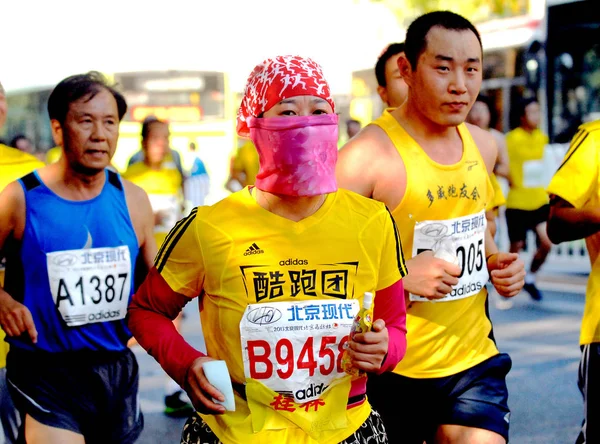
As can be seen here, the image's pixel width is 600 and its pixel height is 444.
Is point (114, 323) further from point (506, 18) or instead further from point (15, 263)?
point (506, 18)

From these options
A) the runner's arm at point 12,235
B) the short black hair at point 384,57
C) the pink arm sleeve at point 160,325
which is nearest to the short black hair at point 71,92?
the runner's arm at point 12,235

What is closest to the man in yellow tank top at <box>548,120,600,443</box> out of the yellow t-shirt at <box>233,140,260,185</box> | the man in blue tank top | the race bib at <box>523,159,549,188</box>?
the man in blue tank top

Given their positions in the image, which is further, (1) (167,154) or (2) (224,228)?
(1) (167,154)

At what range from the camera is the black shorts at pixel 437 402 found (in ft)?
13.1

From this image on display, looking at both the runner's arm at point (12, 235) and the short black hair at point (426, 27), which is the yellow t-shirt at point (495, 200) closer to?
the short black hair at point (426, 27)

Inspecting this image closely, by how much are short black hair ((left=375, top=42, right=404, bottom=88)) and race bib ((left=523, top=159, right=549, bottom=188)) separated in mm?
7066

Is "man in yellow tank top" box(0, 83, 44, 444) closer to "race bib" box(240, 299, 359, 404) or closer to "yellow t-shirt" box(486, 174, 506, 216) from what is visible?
"race bib" box(240, 299, 359, 404)

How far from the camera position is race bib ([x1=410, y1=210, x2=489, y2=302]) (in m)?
3.97

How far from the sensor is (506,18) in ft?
56.5

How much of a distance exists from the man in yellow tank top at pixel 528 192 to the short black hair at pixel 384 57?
679 centimetres

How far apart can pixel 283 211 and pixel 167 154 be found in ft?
22.2

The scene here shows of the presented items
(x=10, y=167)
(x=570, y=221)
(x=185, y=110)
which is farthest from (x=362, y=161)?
(x=185, y=110)

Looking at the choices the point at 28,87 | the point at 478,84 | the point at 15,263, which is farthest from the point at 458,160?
the point at 28,87

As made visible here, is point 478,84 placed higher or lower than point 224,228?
higher
